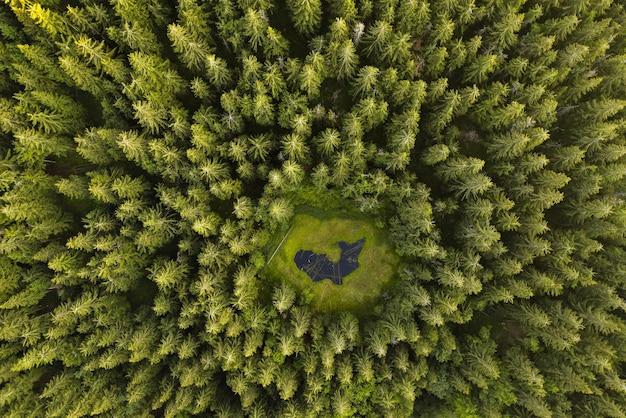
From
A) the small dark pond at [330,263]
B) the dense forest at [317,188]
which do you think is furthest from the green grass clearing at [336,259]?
the dense forest at [317,188]

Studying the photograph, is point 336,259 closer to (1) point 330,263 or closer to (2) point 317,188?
(1) point 330,263

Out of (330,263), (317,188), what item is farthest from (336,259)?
(317,188)

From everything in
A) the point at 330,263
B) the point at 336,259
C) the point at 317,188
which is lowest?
the point at 330,263

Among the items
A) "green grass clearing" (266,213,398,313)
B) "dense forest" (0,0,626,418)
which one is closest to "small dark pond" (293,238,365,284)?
"green grass clearing" (266,213,398,313)

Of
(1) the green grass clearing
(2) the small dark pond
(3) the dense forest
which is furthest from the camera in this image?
(2) the small dark pond

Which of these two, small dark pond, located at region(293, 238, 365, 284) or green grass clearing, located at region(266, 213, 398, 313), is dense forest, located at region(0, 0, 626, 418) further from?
small dark pond, located at region(293, 238, 365, 284)
